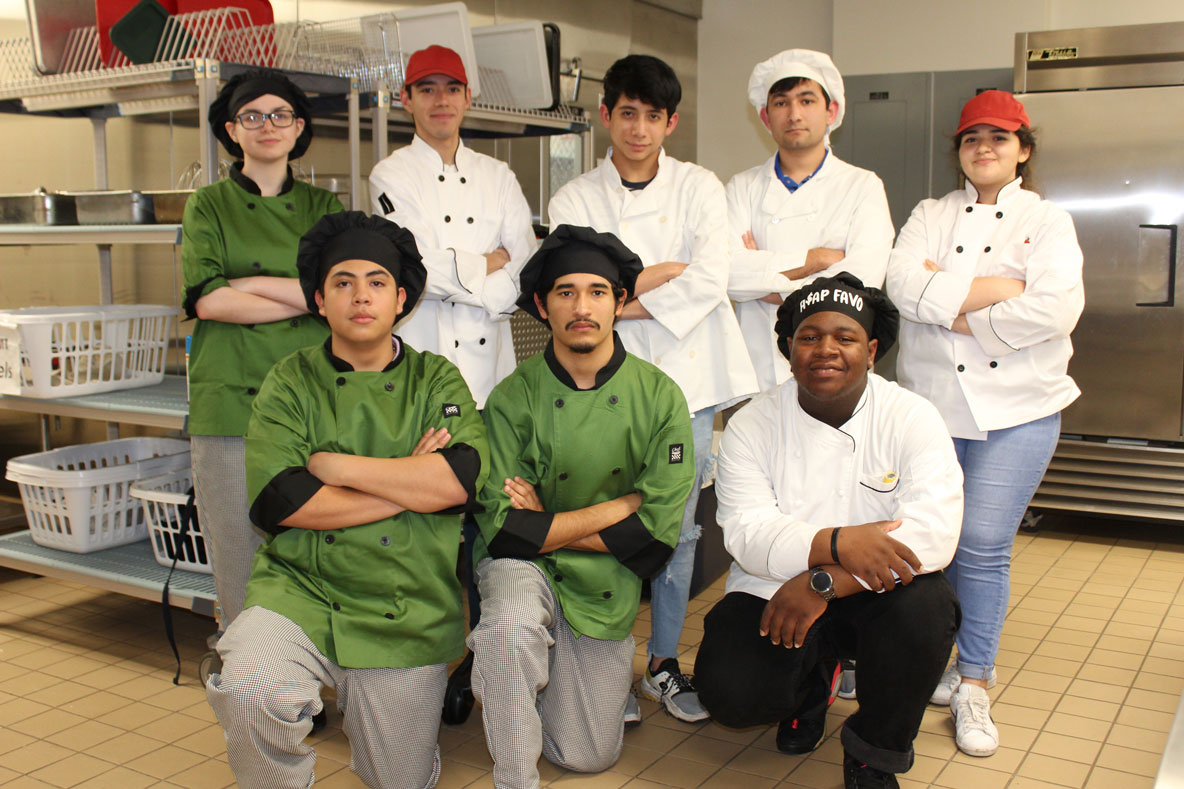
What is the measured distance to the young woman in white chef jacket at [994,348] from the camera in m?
2.62

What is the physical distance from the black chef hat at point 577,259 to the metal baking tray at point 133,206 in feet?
3.74

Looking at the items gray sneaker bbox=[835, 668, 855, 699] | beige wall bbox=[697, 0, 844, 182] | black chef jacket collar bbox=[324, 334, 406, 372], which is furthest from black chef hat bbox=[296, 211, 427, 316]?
beige wall bbox=[697, 0, 844, 182]

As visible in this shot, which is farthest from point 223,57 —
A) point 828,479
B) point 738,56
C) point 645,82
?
point 738,56

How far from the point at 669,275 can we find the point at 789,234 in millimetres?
395

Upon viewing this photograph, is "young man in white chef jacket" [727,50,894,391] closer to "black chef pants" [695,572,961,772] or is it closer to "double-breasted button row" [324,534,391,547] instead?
"black chef pants" [695,572,961,772]

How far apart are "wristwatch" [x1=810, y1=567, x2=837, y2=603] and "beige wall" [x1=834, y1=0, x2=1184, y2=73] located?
3974mm

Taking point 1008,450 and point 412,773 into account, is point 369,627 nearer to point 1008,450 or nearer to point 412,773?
point 412,773

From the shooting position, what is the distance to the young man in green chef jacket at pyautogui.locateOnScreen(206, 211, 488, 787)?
2.21 m

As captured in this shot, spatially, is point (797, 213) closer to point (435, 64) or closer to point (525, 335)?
point (435, 64)

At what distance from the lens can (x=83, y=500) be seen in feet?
10.7

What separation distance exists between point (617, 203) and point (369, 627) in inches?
51.9

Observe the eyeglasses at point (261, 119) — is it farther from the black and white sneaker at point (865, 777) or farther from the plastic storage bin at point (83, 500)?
the black and white sneaker at point (865, 777)

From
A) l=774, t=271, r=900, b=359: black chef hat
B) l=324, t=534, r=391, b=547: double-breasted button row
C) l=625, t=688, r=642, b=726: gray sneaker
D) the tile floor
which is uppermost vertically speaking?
l=774, t=271, r=900, b=359: black chef hat

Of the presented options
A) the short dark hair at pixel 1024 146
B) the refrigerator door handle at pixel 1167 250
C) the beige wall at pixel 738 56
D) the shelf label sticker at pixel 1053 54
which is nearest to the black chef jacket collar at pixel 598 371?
the short dark hair at pixel 1024 146
